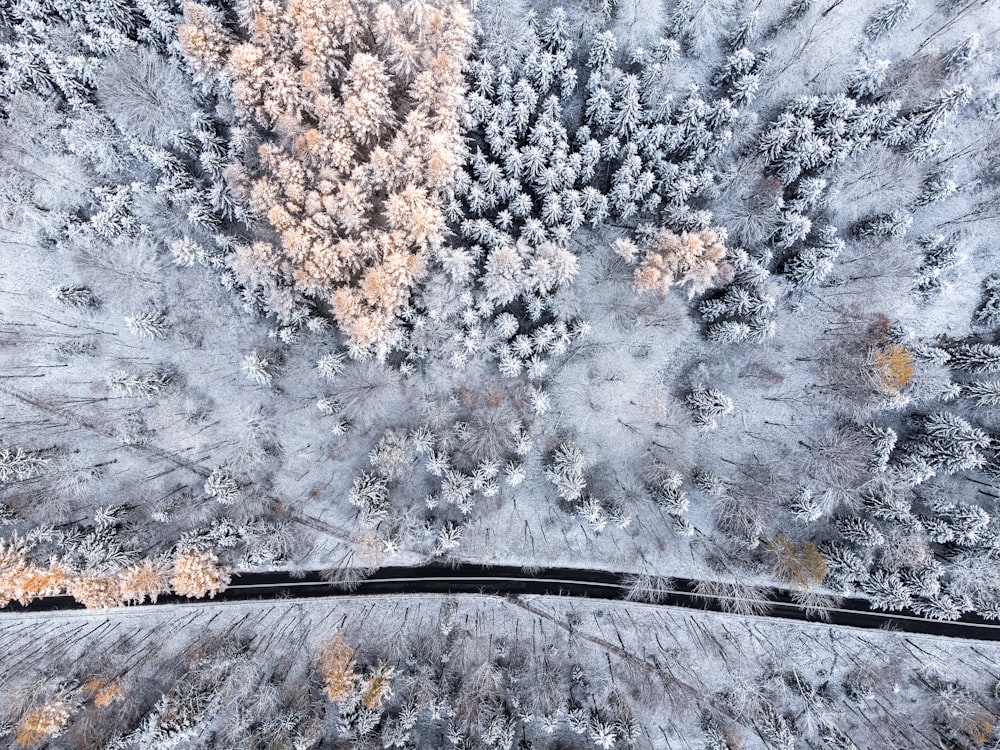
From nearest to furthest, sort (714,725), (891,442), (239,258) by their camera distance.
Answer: (239,258)
(891,442)
(714,725)

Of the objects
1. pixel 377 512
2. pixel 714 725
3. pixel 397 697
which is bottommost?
pixel 397 697

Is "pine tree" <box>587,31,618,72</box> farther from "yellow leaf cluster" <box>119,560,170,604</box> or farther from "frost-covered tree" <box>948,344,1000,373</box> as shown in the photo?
"yellow leaf cluster" <box>119,560,170,604</box>

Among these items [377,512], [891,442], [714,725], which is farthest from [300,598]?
[891,442]

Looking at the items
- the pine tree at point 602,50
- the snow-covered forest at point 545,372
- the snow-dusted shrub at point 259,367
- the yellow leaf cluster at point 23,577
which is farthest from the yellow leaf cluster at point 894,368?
the yellow leaf cluster at point 23,577

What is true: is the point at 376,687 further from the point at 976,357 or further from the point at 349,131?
the point at 976,357

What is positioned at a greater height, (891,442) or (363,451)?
(891,442)

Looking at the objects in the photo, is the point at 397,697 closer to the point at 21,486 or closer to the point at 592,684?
the point at 592,684

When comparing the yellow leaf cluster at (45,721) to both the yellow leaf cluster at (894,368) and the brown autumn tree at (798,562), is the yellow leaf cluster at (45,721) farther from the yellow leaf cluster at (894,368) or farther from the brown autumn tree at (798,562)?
the yellow leaf cluster at (894,368)
